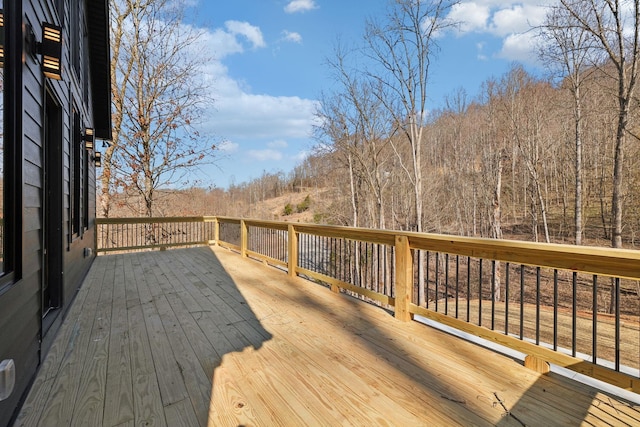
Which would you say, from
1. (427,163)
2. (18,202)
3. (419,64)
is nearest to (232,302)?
(18,202)

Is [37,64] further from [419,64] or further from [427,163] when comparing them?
[427,163]

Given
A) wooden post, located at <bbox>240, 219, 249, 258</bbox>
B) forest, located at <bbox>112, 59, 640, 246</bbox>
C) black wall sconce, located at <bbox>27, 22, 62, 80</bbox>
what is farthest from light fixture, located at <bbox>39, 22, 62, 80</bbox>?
forest, located at <bbox>112, 59, 640, 246</bbox>

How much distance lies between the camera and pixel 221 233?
26.2 ft

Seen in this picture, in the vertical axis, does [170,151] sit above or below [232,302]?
above

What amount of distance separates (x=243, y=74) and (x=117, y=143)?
4.73 metres

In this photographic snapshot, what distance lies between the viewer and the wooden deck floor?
4.94ft

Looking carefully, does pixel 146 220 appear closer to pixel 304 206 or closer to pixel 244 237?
pixel 244 237

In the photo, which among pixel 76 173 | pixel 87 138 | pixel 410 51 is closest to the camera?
pixel 76 173

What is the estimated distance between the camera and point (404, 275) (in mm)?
2812

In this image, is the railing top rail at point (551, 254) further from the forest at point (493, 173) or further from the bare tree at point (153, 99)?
the bare tree at point (153, 99)

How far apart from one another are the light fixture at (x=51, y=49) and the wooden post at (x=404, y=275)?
3.14 m

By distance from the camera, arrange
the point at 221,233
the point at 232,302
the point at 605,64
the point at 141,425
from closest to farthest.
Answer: the point at 141,425 < the point at 232,302 < the point at 605,64 < the point at 221,233

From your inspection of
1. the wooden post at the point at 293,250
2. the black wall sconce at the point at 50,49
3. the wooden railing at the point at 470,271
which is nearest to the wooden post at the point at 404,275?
the wooden railing at the point at 470,271

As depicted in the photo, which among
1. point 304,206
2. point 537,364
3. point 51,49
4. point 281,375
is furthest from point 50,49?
point 304,206
